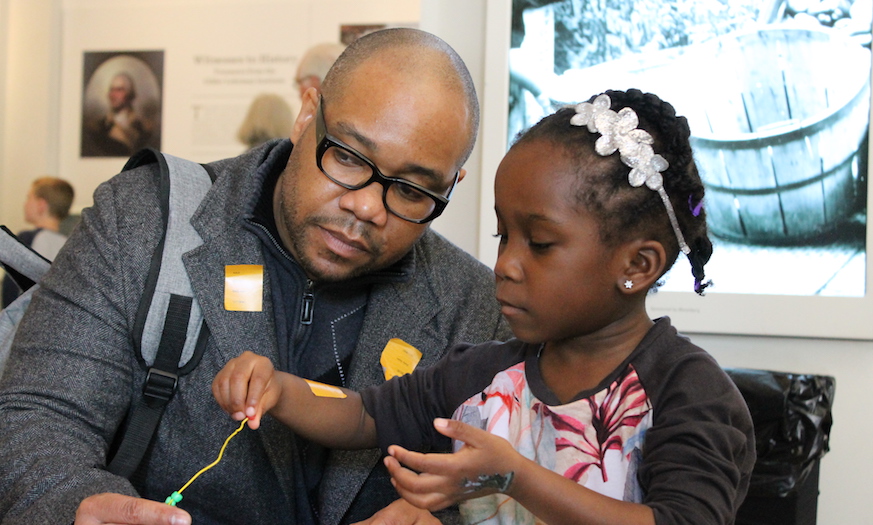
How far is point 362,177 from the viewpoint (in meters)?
1.67

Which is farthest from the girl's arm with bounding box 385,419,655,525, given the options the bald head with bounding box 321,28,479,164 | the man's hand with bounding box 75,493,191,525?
the bald head with bounding box 321,28,479,164

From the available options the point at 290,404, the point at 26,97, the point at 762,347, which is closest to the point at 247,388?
the point at 290,404

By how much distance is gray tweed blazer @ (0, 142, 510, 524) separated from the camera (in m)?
1.53

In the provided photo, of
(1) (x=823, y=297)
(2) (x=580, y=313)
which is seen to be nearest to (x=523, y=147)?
(2) (x=580, y=313)

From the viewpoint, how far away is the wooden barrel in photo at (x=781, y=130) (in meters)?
2.34

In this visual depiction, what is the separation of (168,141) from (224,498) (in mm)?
4371

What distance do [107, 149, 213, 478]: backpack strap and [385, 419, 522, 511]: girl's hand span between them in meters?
0.73

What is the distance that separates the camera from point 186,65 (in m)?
5.54

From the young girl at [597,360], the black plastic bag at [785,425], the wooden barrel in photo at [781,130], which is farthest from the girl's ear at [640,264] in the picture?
the wooden barrel in photo at [781,130]

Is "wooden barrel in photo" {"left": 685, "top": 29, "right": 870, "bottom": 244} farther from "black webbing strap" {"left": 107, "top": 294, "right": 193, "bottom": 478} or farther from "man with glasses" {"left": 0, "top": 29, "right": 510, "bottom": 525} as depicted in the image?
"black webbing strap" {"left": 107, "top": 294, "right": 193, "bottom": 478}

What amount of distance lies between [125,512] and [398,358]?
29.5 inches

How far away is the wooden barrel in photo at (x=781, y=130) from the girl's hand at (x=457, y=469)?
160cm

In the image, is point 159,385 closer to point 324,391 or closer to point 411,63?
point 324,391

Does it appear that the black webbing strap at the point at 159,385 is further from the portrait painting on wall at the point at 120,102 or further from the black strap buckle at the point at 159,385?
the portrait painting on wall at the point at 120,102
